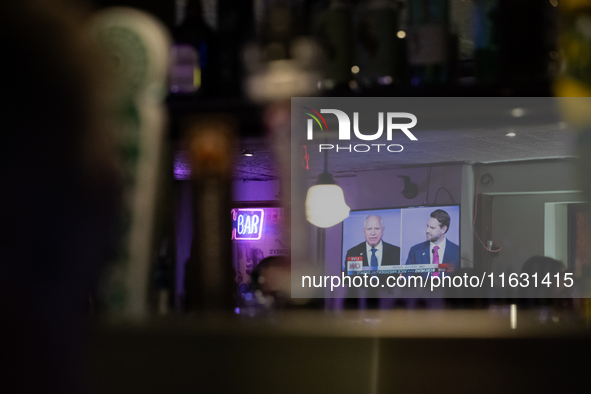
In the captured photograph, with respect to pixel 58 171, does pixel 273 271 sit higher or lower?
lower

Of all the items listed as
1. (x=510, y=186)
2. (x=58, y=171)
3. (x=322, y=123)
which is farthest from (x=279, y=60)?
(x=510, y=186)

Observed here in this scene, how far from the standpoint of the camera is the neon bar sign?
0.81m

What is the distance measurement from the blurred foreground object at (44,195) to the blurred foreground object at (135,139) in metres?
0.22

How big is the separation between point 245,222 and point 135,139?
1.18 feet

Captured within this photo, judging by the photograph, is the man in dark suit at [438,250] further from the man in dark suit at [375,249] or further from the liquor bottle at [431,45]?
the liquor bottle at [431,45]

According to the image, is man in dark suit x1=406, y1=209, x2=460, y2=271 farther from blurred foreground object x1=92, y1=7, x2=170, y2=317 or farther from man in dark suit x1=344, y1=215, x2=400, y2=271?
blurred foreground object x1=92, y1=7, x2=170, y2=317

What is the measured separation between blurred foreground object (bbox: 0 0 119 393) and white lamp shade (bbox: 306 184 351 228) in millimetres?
401

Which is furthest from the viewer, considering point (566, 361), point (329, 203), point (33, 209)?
point (329, 203)

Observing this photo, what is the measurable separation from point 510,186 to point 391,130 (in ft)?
1.20

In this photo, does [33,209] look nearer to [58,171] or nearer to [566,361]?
[58,171]

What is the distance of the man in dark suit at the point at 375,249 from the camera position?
92 cm

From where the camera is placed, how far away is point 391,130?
75 cm

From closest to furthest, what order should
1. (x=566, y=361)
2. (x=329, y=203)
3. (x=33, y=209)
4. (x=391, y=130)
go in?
(x=33, y=209) → (x=566, y=361) → (x=391, y=130) → (x=329, y=203)

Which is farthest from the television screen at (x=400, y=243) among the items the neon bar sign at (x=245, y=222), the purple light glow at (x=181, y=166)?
the purple light glow at (x=181, y=166)
